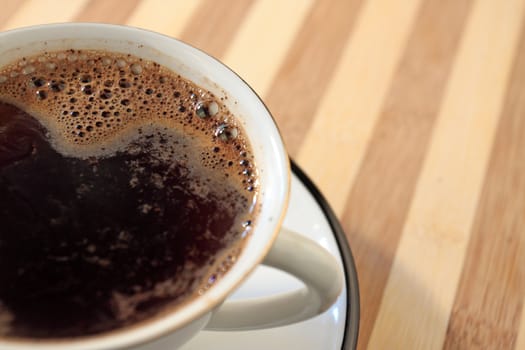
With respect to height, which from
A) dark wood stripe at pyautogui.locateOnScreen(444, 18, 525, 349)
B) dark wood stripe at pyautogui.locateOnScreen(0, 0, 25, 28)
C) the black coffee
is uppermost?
the black coffee

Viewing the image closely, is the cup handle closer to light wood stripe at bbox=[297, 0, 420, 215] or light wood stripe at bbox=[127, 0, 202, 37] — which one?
light wood stripe at bbox=[297, 0, 420, 215]

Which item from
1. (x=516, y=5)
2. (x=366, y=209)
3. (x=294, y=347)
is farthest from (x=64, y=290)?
(x=516, y=5)

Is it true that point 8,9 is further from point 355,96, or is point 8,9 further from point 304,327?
point 304,327

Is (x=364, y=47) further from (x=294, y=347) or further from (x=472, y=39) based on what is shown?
(x=294, y=347)

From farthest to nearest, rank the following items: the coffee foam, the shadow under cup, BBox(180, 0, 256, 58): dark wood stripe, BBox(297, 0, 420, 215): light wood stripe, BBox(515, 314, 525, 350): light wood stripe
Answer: BBox(180, 0, 256, 58): dark wood stripe, BBox(297, 0, 420, 215): light wood stripe, BBox(515, 314, 525, 350): light wood stripe, the coffee foam, the shadow under cup

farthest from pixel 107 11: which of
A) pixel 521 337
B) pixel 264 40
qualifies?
pixel 521 337

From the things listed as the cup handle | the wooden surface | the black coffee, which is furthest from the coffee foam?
the wooden surface

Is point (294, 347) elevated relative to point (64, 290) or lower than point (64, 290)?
lower
